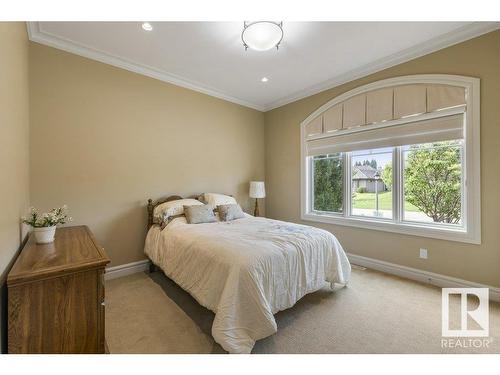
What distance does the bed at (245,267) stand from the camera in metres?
1.58

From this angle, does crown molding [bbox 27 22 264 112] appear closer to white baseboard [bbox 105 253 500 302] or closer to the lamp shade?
the lamp shade

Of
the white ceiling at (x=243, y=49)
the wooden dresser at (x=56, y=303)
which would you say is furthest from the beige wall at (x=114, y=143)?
the wooden dresser at (x=56, y=303)

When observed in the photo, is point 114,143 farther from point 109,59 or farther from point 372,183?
point 372,183

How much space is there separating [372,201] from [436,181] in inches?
31.7

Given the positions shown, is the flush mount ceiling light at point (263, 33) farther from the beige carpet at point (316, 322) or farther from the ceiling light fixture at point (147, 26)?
the beige carpet at point (316, 322)

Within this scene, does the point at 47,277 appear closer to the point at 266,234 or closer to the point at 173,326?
the point at 173,326

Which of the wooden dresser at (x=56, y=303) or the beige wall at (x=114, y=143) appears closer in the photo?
the wooden dresser at (x=56, y=303)

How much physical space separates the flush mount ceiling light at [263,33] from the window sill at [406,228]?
8.87 feet

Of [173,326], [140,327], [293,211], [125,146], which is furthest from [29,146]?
[293,211]

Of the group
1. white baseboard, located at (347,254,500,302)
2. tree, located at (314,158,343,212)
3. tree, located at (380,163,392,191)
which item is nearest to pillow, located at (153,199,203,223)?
tree, located at (314,158,343,212)

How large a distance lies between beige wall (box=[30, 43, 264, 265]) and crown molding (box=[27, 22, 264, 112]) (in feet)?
0.23

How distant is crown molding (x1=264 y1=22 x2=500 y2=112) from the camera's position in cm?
229
